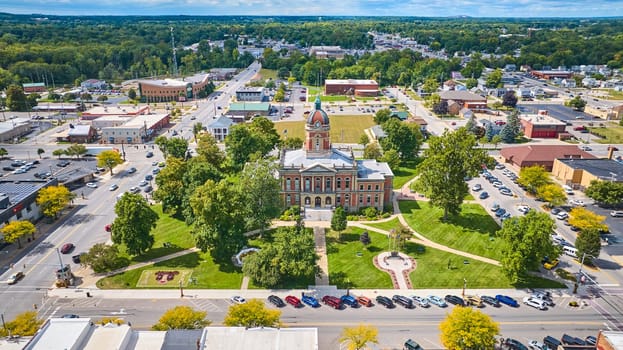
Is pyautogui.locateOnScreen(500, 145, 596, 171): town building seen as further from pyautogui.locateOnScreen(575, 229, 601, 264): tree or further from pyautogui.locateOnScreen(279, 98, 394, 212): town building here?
pyautogui.locateOnScreen(575, 229, 601, 264): tree

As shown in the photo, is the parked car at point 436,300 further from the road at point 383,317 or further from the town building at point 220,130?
the town building at point 220,130

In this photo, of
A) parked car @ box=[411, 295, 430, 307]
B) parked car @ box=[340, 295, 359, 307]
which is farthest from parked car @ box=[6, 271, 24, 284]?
parked car @ box=[411, 295, 430, 307]

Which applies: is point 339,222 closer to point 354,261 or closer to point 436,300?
point 354,261

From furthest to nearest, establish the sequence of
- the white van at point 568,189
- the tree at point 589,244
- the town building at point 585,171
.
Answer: the white van at point 568,189
the town building at point 585,171
the tree at point 589,244

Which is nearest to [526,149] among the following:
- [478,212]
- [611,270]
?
[478,212]

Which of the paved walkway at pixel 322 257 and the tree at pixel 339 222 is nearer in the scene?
the paved walkway at pixel 322 257

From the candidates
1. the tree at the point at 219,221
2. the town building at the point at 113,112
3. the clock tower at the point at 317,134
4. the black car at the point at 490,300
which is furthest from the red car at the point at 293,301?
the town building at the point at 113,112

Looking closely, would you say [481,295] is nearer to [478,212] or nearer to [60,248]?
[478,212]
